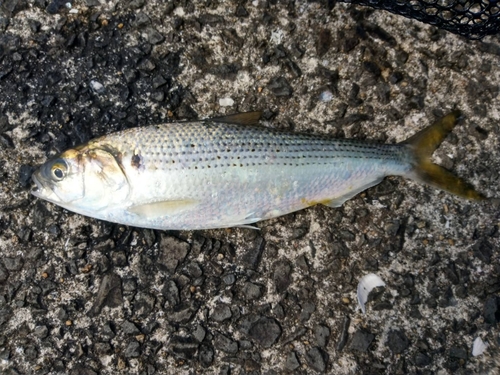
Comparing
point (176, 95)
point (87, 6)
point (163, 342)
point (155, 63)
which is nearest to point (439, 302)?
point (163, 342)

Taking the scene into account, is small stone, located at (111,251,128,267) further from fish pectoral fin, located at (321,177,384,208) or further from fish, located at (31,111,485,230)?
fish pectoral fin, located at (321,177,384,208)

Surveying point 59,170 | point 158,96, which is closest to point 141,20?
point 158,96

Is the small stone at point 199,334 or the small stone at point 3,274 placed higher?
the small stone at point 3,274

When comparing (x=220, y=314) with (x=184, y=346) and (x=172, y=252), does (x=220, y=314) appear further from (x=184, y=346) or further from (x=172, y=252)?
(x=172, y=252)

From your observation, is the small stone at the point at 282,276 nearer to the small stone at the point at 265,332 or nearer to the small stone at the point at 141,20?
the small stone at the point at 265,332

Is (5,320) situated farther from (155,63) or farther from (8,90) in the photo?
(155,63)

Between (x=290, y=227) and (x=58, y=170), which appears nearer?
(x=58, y=170)

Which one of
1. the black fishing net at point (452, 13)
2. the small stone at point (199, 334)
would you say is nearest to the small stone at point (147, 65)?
the black fishing net at point (452, 13)
